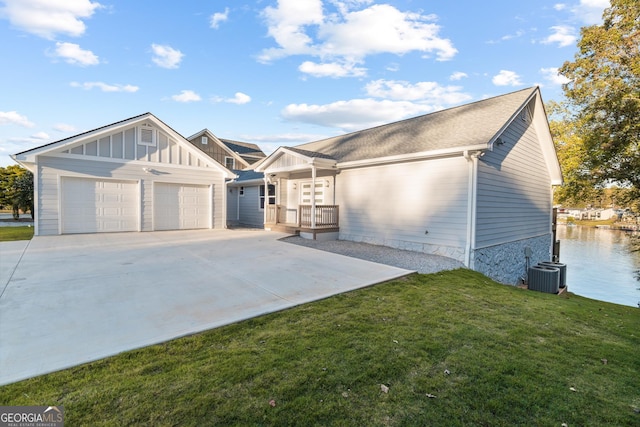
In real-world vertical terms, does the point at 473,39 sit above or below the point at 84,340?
above

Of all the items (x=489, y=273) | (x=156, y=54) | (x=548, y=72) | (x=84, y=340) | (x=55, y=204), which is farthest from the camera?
(x=548, y=72)

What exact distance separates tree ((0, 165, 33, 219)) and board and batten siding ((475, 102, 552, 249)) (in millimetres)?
25993

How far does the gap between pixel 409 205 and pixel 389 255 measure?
2.01m

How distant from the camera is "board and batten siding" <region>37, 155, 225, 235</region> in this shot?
10641 mm

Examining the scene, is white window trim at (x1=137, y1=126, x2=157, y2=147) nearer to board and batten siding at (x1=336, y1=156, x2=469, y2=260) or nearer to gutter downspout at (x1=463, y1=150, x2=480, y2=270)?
board and batten siding at (x1=336, y1=156, x2=469, y2=260)

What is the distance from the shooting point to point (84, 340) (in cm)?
310

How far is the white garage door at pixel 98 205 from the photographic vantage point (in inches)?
439

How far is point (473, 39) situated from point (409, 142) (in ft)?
24.4

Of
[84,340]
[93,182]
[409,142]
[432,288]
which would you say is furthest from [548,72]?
[93,182]

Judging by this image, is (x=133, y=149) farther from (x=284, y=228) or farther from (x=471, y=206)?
(x=471, y=206)

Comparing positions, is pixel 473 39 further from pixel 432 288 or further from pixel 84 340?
pixel 84 340

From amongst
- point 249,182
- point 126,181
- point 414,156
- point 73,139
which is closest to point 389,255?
point 414,156

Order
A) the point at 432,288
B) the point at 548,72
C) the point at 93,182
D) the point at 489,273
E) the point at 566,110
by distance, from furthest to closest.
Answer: the point at 566,110, the point at 548,72, the point at 93,182, the point at 489,273, the point at 432,288

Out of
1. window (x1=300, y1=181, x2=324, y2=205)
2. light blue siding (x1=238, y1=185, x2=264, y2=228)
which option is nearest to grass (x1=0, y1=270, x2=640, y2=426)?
window (x1=300, y1=181, x2=324, y2=205)
